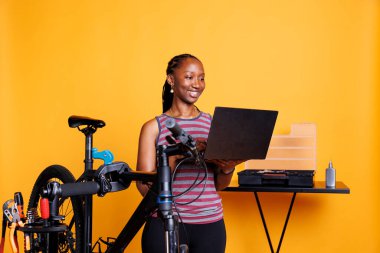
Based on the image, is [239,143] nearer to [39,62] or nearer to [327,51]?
[327,51]

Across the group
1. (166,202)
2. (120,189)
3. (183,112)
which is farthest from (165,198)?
(183,112)

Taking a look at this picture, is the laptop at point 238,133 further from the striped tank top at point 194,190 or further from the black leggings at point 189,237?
the black leggings at point 189,237

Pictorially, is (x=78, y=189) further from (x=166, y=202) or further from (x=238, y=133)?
(x=238, y=133)

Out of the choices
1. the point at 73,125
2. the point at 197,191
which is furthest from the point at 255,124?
the point at 73,125

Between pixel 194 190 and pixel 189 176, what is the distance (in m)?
Answer: 0.08

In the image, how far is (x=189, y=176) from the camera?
1.99 m

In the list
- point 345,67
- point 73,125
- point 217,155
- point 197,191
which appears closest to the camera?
point 217,155

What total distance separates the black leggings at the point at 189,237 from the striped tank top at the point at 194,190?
0.03 m

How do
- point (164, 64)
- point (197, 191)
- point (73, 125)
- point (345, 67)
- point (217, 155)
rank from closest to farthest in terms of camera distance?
point (217, 155) → point (197, 191) → point (73, 125) → point (345, 67) → point (164, 64)

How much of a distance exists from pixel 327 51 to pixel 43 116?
78.1 inches

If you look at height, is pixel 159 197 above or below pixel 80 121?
below

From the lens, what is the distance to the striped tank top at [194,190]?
191 centimetres

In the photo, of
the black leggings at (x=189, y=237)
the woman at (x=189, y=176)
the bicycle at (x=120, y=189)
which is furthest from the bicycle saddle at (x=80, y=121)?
the black leggings at (x=189, y=237)

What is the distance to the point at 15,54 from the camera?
381cm
